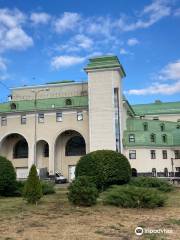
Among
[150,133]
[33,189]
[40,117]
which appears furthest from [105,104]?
[33,189]

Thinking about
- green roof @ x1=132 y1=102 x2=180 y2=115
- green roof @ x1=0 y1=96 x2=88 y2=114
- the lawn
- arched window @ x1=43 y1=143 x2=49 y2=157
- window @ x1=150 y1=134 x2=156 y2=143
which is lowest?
the lawn

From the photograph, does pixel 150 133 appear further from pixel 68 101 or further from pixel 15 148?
pixel 15 148

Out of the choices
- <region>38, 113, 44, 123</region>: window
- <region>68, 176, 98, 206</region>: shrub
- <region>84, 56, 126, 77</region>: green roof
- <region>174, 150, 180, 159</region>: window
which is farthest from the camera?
<region>174, 150, 180, 159</region>: window

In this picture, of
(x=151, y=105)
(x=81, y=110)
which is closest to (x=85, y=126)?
(x=81, y=110)

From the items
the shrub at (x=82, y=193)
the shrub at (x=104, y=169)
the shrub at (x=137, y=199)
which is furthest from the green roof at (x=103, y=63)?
the shrub at (x=137, y=199)

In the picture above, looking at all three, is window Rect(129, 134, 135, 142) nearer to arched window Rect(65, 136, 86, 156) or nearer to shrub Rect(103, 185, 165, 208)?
arched window Rect(65, 136, 86, 156)

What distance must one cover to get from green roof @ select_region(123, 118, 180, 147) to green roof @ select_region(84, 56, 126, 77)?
35.5 feet

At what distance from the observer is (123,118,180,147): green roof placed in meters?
61.1

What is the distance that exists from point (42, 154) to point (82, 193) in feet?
148

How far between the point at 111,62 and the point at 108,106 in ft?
22.2

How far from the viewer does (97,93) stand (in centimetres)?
5791

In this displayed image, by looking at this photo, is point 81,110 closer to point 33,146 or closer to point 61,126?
point 61,126

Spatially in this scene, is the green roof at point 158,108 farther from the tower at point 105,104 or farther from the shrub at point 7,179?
the shrub at point 7,179

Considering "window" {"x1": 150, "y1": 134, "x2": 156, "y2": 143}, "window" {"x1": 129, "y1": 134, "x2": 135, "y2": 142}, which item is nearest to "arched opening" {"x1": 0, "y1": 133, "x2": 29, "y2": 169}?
"window" {"x1": 129, "y1": 134, "x2": 135, "y2": 142}
